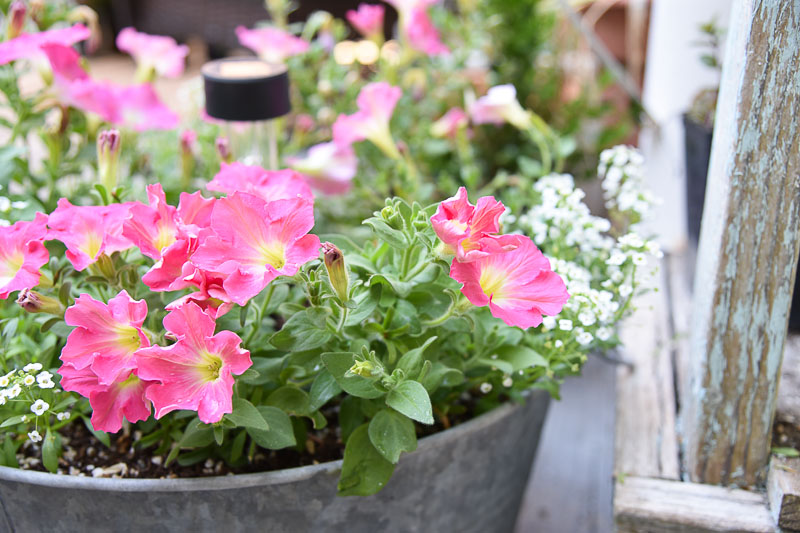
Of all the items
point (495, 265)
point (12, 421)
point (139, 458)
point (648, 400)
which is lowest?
point (648, 400)

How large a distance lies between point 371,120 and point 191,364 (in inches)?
21.5

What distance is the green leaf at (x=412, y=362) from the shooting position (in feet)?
2.19

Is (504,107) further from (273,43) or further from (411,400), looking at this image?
(411,400)

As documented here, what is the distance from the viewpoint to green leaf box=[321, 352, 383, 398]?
65 centimetres

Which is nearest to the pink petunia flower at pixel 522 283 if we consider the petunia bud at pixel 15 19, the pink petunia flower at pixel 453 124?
the pink petunia flower at pixel 453 124

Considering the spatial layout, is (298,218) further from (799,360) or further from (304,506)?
(799,360)

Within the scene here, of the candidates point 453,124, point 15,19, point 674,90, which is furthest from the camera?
point 674,90

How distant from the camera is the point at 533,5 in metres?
1.66

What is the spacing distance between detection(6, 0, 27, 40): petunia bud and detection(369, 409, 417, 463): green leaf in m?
0.68

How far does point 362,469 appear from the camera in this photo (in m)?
0.68

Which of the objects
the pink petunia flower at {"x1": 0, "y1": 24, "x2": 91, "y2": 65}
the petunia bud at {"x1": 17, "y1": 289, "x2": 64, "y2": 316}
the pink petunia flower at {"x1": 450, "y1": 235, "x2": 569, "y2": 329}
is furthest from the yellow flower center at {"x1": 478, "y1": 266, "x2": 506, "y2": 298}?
the pink petunia flower at {"x1": 0, "y1": 24, "x2": 91, "y2": 65}

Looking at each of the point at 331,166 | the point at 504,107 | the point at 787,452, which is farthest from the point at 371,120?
the point at 787,452

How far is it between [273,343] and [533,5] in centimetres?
127

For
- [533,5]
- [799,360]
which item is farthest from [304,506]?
[533,5]
